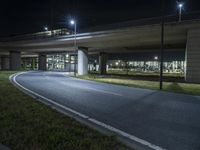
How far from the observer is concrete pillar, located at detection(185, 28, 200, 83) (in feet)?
91.2

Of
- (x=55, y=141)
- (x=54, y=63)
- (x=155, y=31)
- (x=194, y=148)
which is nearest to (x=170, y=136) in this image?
(x=194, y=148)

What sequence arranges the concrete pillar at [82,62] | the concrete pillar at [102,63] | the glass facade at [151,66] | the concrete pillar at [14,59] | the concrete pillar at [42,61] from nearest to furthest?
the concrete pillar at [82,62]
the concrete pillar at [102,63]
the concrete pillar at [14,59]
the concrete pillar at [42,61]
the glass facade at [151,66]

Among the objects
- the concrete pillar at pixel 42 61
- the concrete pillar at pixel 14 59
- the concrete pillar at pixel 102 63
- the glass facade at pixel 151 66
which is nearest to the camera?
the concrete pillar at pixel 102 63

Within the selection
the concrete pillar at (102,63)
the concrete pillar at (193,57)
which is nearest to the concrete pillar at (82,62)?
the concrete pillar at (102,63)

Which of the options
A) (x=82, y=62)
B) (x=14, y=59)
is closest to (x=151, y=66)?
(x=14, y=59)

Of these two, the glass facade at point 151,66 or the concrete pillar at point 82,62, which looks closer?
the concrete pillar at point 82,62

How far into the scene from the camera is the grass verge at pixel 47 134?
5524mm

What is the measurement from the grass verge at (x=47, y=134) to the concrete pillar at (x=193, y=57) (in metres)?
22.3

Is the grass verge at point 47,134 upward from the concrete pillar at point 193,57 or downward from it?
downward

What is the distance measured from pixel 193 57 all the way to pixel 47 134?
24.6 m

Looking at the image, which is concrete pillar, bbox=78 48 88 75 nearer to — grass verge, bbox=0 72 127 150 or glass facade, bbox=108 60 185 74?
grass verge, bbox=0 72 127 150

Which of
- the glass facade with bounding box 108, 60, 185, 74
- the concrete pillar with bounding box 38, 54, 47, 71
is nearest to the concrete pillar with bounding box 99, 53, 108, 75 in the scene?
the concrete pillar with bounding box 38, 54, 47, 71

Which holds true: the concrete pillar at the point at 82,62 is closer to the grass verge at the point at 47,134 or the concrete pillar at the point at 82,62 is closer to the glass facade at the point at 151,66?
the grass verge at the point at 47,134

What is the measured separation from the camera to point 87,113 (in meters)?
9.73
